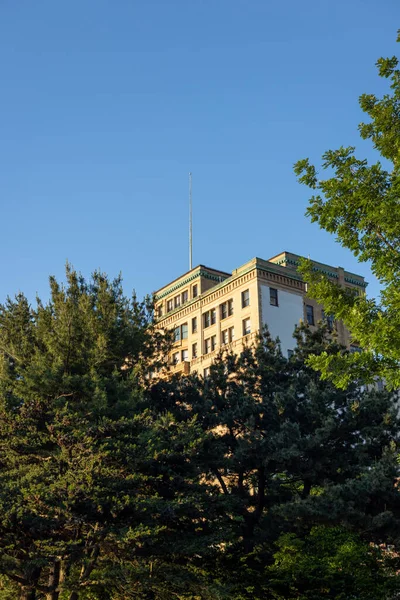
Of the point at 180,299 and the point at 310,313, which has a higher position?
the point at 180,299

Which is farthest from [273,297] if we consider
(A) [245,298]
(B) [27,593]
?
(B) [27,593]

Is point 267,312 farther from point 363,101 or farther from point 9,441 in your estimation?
point 363,101

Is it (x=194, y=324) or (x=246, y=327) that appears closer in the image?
(x=246, y=327)

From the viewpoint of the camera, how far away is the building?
5900 centimetres

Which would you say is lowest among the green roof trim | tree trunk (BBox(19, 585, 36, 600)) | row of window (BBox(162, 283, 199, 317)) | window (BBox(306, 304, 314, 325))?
tree trunk (BBox(19, 585, 36, 600))

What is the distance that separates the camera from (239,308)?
198 feet

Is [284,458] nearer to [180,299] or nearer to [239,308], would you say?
[239,308]

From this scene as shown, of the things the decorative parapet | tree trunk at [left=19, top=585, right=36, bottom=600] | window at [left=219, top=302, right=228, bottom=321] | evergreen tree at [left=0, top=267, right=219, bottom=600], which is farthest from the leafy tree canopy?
the decorative parapet

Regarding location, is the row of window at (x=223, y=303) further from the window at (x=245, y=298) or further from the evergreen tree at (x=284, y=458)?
the evergreen tree at (x=284, y=458)

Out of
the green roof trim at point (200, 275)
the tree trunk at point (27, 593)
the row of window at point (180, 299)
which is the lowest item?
the tree trunk at point (27, 593)

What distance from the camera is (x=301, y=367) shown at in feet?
104

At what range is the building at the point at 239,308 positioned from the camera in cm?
5900

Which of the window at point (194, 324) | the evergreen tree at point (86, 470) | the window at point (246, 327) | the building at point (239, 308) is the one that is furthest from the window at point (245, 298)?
the evergreen tree at point (86, 470)

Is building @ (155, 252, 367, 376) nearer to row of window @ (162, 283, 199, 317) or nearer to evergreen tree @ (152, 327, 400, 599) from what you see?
row of window @ (162, 283, 199, 317)
